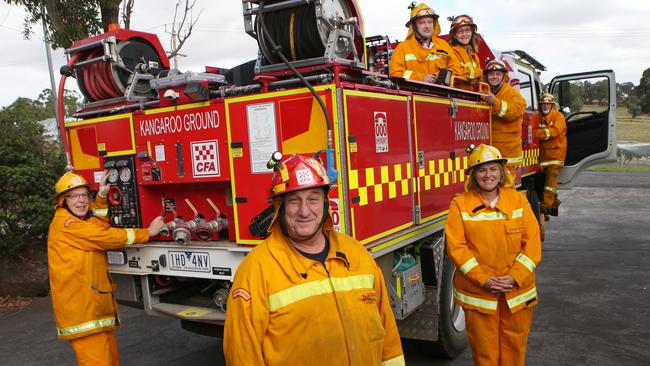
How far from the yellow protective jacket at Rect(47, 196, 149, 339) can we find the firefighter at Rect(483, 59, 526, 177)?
12.4 ft

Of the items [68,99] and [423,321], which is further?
[68,99]

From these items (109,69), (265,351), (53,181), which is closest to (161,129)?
(109,69)

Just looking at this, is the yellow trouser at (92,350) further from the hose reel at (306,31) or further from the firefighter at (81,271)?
the hose reel at (306,31)

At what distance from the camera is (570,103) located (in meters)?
8.62

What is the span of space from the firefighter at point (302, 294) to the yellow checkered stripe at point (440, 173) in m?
1.98

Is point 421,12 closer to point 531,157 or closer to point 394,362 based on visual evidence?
point 531,157

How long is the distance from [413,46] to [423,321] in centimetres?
266

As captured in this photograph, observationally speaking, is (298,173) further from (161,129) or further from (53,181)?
(53,181)

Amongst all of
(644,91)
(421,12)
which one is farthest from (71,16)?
(644,91)

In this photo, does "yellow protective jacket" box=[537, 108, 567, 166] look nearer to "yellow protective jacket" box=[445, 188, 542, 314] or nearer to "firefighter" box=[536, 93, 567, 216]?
"firefighter" box=[536, 93, 567, 216]

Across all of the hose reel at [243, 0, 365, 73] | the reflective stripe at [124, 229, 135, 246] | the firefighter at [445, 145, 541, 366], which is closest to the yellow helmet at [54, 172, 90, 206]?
the reflective stripe at [124, 229, 135, 246]

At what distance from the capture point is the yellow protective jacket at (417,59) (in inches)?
203

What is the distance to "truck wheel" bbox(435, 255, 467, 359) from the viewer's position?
423 centimetres

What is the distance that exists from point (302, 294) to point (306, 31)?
197cm
